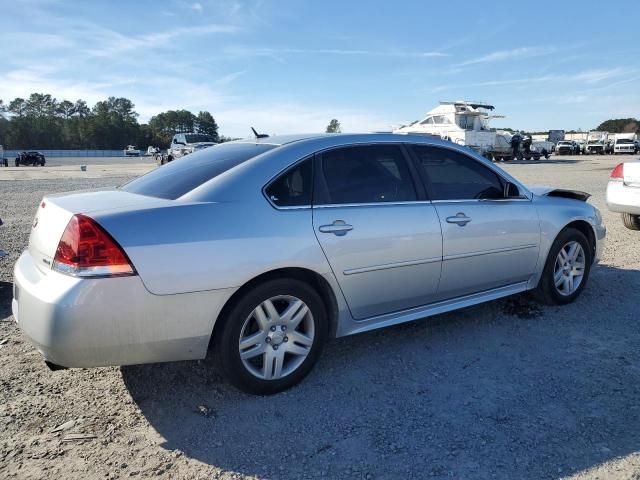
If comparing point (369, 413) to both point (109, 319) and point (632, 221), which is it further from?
point (632, 221)

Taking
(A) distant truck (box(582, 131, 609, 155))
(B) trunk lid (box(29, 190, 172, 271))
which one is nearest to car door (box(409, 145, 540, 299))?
(B) trunk lid (box(29, 190, 172, 271))

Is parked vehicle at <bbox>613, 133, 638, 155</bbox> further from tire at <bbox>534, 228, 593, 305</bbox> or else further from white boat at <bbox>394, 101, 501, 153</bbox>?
tire at <bbox>534, 228, 593, 305</bbox>

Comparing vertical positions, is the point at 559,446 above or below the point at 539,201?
below

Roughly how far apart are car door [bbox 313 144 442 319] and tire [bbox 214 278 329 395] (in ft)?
0.89

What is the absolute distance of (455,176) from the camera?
4.02 m

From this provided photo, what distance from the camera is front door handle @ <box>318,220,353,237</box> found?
10.4 feet

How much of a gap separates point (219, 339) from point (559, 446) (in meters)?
1.87

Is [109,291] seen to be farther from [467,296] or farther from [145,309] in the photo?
[467,296]

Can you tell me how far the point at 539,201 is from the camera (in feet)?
14.6

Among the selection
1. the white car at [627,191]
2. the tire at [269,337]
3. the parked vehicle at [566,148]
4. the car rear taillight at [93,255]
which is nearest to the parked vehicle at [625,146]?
the parked vehicle at [566,148]

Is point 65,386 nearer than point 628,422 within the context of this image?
No

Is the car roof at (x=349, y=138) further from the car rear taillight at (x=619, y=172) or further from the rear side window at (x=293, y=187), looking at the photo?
the car rear taillight at (x=619, y=172)

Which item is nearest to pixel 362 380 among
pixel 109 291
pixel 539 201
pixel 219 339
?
pixel 219 339

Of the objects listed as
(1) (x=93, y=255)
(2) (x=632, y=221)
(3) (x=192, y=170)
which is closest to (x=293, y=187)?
(3) (x=192, y=170)
